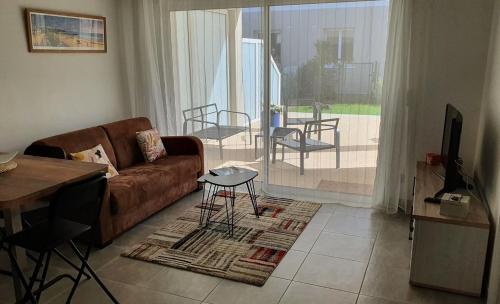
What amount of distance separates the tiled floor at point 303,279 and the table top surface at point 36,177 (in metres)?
0.82

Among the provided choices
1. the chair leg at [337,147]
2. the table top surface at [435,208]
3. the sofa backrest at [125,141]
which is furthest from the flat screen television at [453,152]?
the sofa backrest at [125,141]

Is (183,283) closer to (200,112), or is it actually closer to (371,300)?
(371,300)

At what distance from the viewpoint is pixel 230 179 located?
3709mm

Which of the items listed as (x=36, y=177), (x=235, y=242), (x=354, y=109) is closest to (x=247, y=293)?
(x=235, y=242)

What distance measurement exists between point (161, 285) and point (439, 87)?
9.56 ft

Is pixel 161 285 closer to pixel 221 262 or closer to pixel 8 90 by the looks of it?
pixel 221 262

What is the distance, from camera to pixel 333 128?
4.31m

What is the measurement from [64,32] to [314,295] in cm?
338

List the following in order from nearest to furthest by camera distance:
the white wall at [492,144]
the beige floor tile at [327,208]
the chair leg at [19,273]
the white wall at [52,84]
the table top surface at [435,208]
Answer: the chair leg at [19,273] < the white wall at [492,144] < the table top surface at [435,208] < the white wall at [52,84] < the beige floor tile at [327,208]

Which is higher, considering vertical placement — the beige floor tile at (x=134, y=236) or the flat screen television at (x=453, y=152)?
the flat screen television at (x=453, y=152)

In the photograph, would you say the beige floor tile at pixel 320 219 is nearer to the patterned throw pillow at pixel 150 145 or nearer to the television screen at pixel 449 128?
the television screen at pixel 449 128

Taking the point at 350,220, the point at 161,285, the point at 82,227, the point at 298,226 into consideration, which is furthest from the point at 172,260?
the point at 350,220

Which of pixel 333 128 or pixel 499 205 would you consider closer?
pixel 499 205

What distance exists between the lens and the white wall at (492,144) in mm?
2471
